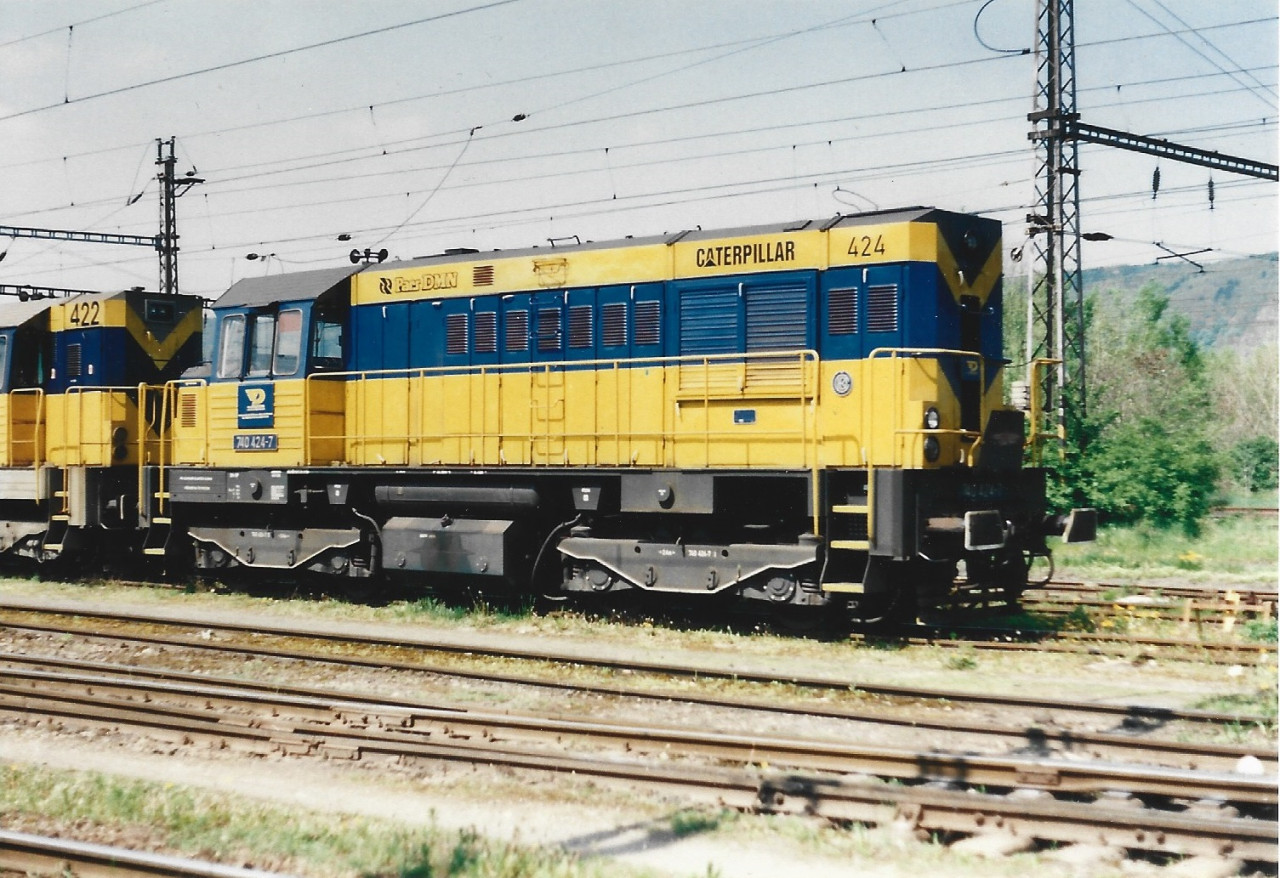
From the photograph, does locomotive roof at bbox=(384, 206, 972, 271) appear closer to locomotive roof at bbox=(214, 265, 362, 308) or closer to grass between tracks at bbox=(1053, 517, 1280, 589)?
locomotive roof at bbox=(214, 265, 362, 308)

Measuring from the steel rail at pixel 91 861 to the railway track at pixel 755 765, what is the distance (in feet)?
7.39

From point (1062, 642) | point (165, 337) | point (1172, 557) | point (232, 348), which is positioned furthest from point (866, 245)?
point (165, 337)

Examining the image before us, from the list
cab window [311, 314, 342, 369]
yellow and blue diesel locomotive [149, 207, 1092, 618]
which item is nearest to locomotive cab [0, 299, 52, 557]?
yellow and blue diesel locomotive [149, 207, 1092, 618]

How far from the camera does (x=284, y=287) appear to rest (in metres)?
14.9

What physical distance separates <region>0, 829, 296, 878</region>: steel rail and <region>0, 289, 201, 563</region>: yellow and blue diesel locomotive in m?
11.5

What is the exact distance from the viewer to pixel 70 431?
57.1 ft

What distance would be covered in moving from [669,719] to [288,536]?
790 centimetres

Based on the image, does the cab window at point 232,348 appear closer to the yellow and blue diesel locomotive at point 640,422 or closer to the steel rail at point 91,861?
the yellow and blue diesel locomotive at point 640,422

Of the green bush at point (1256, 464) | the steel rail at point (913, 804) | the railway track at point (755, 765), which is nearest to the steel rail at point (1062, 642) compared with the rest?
the railway track at point (755, 765)

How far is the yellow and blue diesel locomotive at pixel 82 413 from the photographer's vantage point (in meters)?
17.1

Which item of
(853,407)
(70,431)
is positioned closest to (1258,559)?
(853,407)

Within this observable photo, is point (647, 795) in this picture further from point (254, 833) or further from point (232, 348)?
point (232, 348)

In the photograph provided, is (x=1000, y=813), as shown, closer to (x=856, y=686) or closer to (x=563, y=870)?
(x=563, y=870)

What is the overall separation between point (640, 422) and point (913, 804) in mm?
6997
